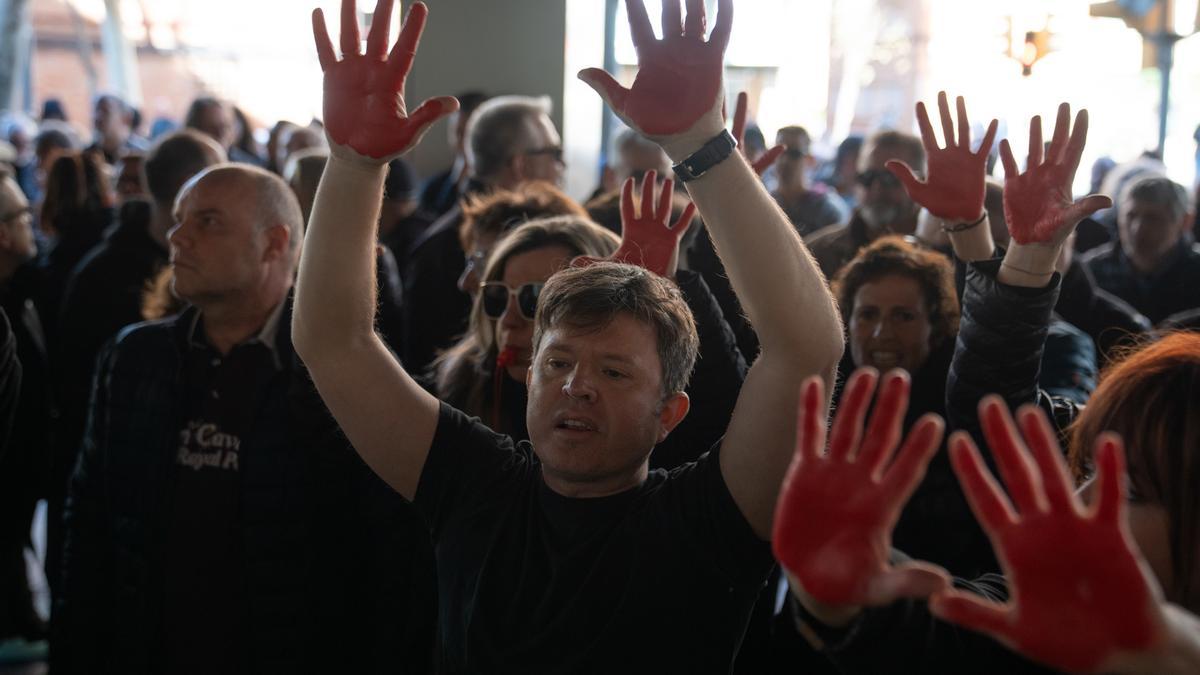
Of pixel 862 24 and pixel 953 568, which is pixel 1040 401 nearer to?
pixel 953 568

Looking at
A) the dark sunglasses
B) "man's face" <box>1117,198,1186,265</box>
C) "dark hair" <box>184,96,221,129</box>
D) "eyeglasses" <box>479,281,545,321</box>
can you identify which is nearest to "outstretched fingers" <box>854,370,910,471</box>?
"eyeglasses" <box>479,281,545,321</box>

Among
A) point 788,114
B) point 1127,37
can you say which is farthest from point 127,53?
point 1127,37

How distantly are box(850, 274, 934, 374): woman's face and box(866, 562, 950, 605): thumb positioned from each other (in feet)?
5.82

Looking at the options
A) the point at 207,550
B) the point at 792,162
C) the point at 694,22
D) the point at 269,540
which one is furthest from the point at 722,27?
the point at 792,162

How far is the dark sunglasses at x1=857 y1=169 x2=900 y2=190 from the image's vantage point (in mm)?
4535

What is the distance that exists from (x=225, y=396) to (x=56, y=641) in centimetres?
78

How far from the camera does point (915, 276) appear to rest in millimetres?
3102

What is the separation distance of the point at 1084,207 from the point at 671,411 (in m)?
0.90

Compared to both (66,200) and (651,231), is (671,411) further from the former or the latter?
(66,200)

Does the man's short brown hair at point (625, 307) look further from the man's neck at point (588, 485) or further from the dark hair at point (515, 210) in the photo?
the dark hair at point (515, 210)

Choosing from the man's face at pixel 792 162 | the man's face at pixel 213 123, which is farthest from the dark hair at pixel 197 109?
the man's face at pixel 792 162

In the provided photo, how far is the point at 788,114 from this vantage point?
20953mm

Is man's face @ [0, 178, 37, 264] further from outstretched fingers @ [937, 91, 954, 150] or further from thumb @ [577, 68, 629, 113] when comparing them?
outstretched fingers @ [937, 91, 954, 150]

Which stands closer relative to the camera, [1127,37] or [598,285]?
[598,285]
